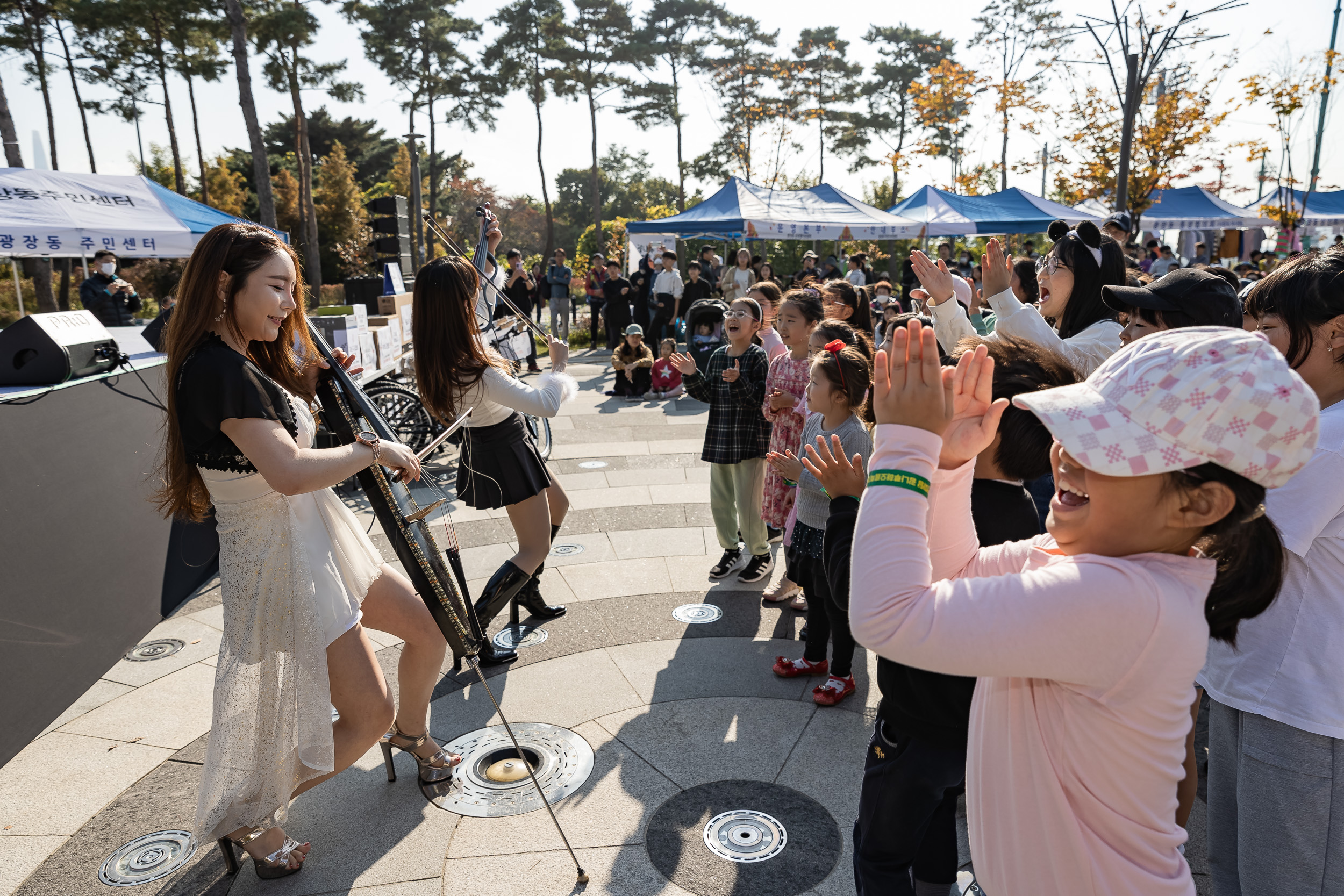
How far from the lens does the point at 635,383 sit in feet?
38.7

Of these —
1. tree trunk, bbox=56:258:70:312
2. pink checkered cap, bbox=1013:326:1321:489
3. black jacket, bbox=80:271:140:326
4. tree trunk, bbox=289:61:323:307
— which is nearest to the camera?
pink checkered cap, bbox=1013:326:1321:489

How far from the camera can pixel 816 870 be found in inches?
98.5

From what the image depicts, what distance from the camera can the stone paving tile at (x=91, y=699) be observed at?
346 cm

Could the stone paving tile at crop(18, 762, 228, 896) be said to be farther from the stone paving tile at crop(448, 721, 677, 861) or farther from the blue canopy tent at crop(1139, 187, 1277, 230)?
the blue canopy tent at crop(1139, 187, 1277, 230)

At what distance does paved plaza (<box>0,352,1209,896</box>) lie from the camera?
253 cm

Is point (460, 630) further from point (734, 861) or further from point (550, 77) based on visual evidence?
point (550, 77)

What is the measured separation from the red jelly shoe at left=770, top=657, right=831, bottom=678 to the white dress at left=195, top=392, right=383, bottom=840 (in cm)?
206

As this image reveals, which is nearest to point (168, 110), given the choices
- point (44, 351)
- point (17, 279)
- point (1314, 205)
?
point (17, 279)

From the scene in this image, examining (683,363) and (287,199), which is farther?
(287,199)

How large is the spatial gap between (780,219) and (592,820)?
15115 mm

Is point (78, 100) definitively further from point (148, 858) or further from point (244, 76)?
point (148, 858)

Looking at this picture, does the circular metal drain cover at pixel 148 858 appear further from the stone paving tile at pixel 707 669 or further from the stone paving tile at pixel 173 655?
the stone paving tile at pixel 707 669

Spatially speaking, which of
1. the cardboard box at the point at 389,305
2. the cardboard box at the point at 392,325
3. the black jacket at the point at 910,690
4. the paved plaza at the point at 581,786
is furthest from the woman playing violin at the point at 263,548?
the cardboard box at the point at 389,305

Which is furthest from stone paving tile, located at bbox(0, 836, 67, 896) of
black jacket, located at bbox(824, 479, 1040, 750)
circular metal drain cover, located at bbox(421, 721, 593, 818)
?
black jacket, located at bbox(824, 479, 1040, 750)
